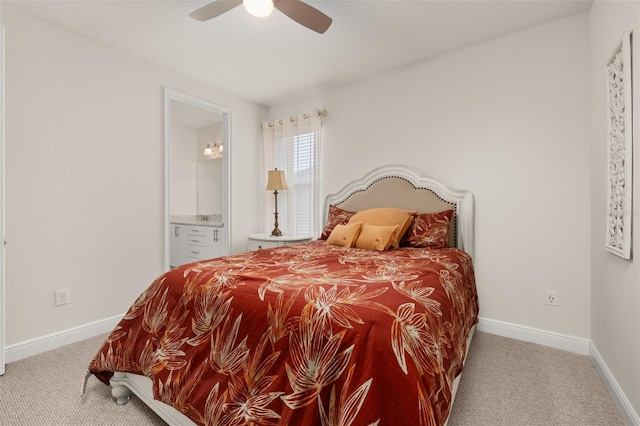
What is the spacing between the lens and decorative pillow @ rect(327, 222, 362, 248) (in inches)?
102

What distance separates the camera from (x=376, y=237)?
2.48m

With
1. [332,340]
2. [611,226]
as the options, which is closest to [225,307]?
[332,340]

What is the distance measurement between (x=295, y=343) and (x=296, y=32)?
239 centimetres

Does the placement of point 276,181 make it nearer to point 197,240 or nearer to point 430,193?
point 197,240

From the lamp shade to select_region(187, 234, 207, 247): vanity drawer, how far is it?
1.29m

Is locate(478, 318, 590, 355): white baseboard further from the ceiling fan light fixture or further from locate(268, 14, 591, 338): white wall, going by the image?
the ceiling fan light fixture

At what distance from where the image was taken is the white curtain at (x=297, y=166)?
12.2 feet

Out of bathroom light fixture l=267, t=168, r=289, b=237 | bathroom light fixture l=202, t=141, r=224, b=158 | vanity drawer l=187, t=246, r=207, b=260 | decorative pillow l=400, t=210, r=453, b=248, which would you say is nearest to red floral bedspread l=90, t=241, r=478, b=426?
decorative pillow l=400, t=210, r=453, b=248

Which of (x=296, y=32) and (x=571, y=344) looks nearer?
(x=571, y=344)

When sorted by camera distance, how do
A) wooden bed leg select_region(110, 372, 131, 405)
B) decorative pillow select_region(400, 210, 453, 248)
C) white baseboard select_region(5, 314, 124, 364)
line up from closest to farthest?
wooden bed leg select_region(110, 372, 131, 405) → white baseboard select_region(5, 314, 124, 364) → decorative pillow select_region(400, 210, 453, 248)

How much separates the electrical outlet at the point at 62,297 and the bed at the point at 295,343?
1077mm

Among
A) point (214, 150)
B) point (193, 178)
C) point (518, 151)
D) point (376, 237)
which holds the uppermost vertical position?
point (214, 150)

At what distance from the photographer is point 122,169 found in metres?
2.79

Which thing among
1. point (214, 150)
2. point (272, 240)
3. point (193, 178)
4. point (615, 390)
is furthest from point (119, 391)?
point (193, 178)
